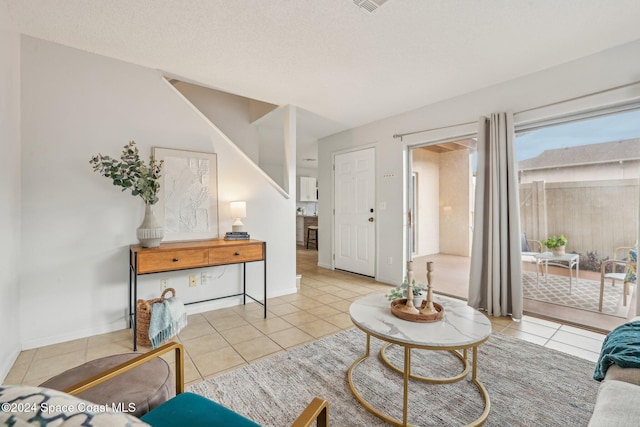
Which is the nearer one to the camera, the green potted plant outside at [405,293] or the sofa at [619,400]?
the sofa at [619,400]

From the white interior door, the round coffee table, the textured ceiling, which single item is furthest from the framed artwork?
the white interior door

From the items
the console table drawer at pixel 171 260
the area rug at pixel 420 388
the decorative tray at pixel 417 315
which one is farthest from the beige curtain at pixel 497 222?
the console table drawer at pixel 171 260

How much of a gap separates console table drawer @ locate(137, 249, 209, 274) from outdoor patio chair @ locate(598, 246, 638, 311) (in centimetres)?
366

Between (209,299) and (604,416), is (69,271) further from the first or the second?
(604,416)

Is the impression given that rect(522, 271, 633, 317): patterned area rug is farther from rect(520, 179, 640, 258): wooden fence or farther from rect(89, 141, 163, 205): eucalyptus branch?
rect(89, 141, 163, 205): eucalyptus branch

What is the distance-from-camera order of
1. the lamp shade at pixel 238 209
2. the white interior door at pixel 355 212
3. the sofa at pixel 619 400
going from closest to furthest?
1. the sofa at pixel 619 400
2. the lamp shade at pixel 238 209
3. the white interior door at pixel 355 212

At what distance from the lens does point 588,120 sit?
2.63 m

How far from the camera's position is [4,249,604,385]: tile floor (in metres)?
2.03

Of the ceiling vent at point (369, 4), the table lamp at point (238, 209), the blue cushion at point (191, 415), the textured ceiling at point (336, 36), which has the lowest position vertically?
the blue cushion at point (191, 415)

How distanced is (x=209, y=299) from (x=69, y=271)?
1.22 meters

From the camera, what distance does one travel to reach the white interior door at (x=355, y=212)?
4496 mm

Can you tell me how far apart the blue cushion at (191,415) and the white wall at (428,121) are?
11.1 feet

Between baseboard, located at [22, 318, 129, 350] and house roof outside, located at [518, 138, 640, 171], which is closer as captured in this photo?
baseboard, located at [22, 318, 129, 350]

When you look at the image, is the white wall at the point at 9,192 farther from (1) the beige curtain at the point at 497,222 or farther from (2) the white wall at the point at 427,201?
(2) the white wall at the point at 427,201
